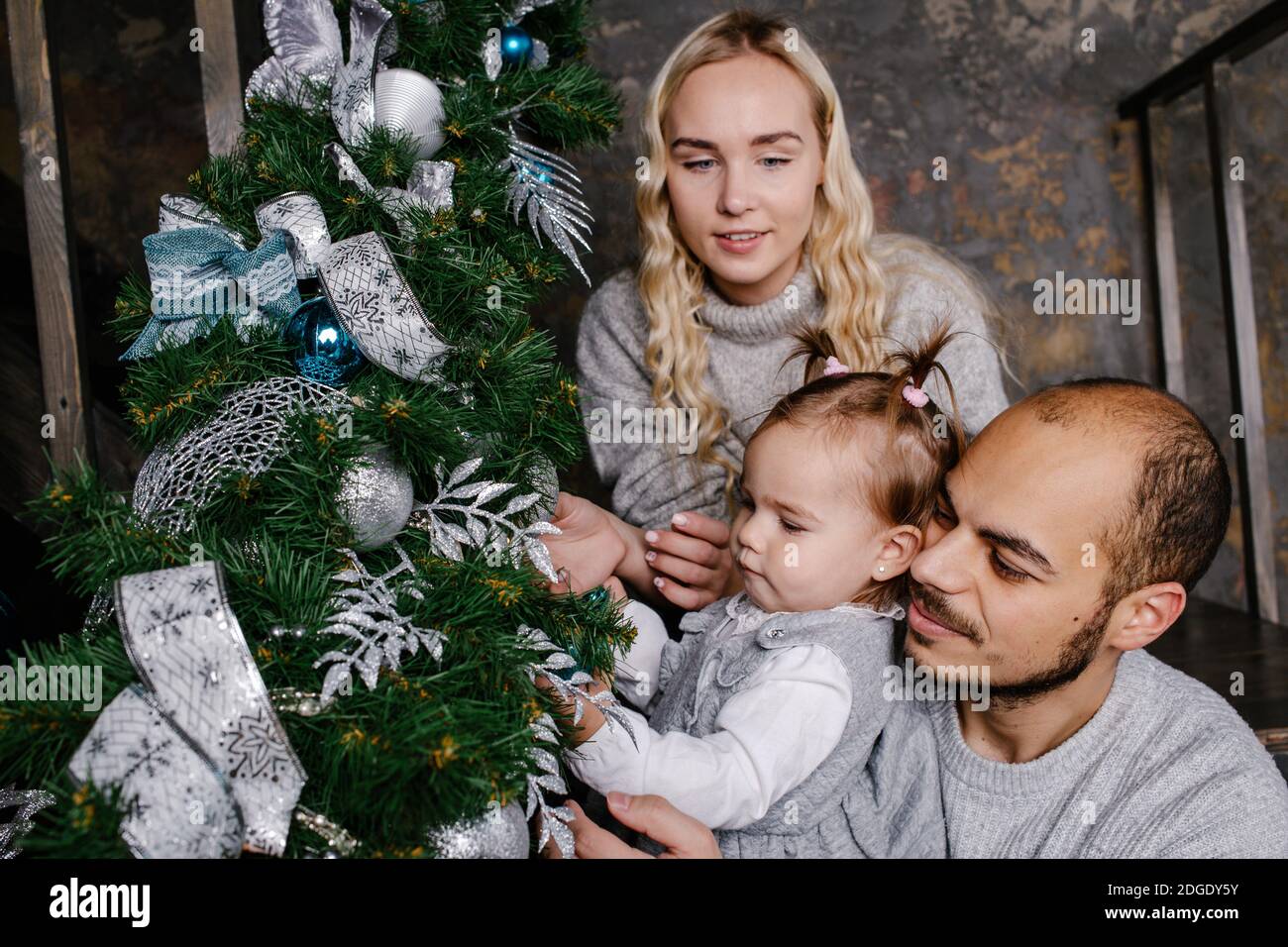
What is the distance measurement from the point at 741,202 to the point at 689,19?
1150mm

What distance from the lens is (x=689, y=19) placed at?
2.77 m

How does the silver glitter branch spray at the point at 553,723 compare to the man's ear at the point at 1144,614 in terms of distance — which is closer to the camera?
the silver glitter branch spray at the point at 553,723

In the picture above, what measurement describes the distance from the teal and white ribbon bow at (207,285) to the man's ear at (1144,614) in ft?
3.41

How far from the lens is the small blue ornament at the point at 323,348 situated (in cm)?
118

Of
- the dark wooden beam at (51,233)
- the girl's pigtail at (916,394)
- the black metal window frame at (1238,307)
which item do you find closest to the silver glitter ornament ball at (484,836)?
the girl's pigtail at (916,394)

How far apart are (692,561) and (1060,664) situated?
0.69 m

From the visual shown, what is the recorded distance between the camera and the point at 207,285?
4.00ft

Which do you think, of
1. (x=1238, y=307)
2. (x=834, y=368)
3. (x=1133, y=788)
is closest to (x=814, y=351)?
(x=834, y=368)

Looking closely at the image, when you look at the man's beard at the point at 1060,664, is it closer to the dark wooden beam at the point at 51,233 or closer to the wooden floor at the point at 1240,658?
the wooden floor at the point at 1240,658

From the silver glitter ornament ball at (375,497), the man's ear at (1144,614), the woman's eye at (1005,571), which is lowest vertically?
the man's ear at (1144,614)

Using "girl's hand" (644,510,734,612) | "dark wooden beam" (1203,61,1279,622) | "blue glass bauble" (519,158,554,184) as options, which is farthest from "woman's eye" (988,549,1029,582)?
"dark wooden beam" (1203,61,1279,622)

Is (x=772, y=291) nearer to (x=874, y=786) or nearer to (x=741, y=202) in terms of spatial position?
(x=741, y=202)

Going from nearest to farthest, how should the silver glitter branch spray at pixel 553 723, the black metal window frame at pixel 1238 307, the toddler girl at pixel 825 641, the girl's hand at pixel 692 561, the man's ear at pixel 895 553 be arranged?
the silver glitter branch spray at pixel 553 723 → the toddler girl at pixel 825 641 → the man's ear at pixel 895 553 → the girl's hand at pixel 692 561 → the black metal window frame at pixel 1238 307
